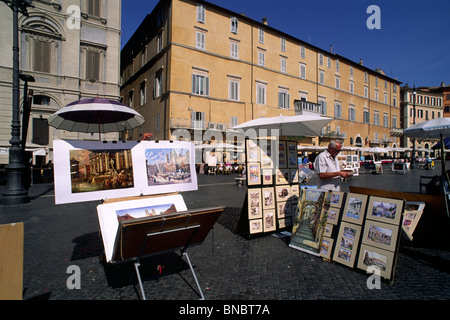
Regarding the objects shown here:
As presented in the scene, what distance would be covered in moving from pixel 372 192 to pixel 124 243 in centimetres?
417

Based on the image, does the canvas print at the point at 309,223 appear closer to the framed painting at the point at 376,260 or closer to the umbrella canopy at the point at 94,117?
the framed painting at the point at 376,260

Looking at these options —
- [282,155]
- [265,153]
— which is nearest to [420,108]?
[282,155]

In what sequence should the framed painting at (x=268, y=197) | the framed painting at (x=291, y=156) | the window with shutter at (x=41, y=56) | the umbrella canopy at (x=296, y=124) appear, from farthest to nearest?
the window with shutter at (x=41, y=56)
the framed painting at (x=291, y=156)
the umbrella canopy at (x=296, y=124)
the framed painting at (x=268, y=197)

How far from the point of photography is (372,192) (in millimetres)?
4527

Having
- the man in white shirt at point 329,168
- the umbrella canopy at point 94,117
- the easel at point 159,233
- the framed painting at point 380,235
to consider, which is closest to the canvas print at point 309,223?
the man in white shirt at point 329,168

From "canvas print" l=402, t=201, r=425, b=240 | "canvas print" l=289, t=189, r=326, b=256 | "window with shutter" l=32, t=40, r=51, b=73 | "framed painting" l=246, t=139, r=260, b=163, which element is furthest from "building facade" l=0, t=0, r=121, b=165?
"canvas print" l=402, t=201, r=425, b=240

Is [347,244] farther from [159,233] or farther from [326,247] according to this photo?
[159,233]

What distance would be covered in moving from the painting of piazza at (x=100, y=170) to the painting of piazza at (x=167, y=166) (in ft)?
0.89

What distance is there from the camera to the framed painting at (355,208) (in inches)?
138

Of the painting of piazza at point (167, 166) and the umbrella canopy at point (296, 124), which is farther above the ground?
the umbrella canopy at point (296, 124)

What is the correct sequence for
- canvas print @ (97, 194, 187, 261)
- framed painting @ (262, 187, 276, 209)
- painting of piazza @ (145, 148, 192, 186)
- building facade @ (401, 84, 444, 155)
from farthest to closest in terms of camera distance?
building facade @ (401, 84, 444, 155) → framed painting @ (262, 187, 276, 209) → painting of piazza @ (145, 148, 192, 186) → canvas print @ (97, 194, 187, 261)

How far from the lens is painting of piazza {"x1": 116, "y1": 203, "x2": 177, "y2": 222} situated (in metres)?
3.03

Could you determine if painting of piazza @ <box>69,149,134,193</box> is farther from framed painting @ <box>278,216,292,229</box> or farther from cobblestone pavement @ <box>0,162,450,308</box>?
framed painting @ <box>278,216,292,229</box>
